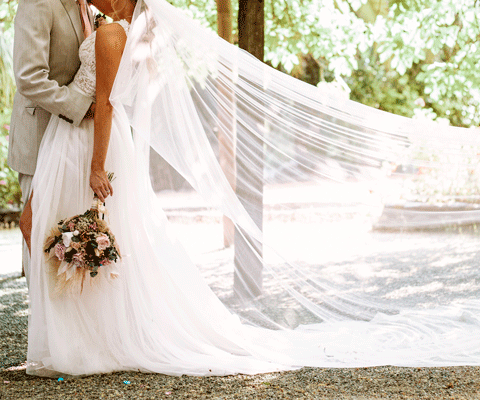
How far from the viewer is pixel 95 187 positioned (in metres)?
2.78

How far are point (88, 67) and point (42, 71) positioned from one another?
0.23 meters

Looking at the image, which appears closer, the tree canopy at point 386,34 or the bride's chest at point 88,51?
the bride's chest at point 88,51

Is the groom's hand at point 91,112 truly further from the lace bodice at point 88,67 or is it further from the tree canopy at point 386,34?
the tree canopy at point 386,34

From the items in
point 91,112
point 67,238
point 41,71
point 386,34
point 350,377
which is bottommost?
point 350,377

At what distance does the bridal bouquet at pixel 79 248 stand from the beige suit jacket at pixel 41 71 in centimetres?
40

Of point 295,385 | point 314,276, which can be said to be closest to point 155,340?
point 295,385

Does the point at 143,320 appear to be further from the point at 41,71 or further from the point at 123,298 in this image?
the point at 41,71

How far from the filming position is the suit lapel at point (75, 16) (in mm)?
2760

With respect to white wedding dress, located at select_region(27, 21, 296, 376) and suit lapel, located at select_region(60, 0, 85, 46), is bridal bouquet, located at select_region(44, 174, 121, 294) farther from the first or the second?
suit lapel, located at select_region(60, 0, 85, 46)

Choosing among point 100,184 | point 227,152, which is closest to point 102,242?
point 100,184

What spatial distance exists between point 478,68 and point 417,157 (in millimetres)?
2681

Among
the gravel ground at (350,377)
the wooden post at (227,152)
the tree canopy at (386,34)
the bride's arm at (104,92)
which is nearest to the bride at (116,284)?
the bride's arm at (104,92)

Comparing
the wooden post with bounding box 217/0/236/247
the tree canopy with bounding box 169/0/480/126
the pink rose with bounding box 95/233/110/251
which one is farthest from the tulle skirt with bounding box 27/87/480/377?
the tree canopy with bounding box 169/0/480/126

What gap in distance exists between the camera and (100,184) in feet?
9.12
